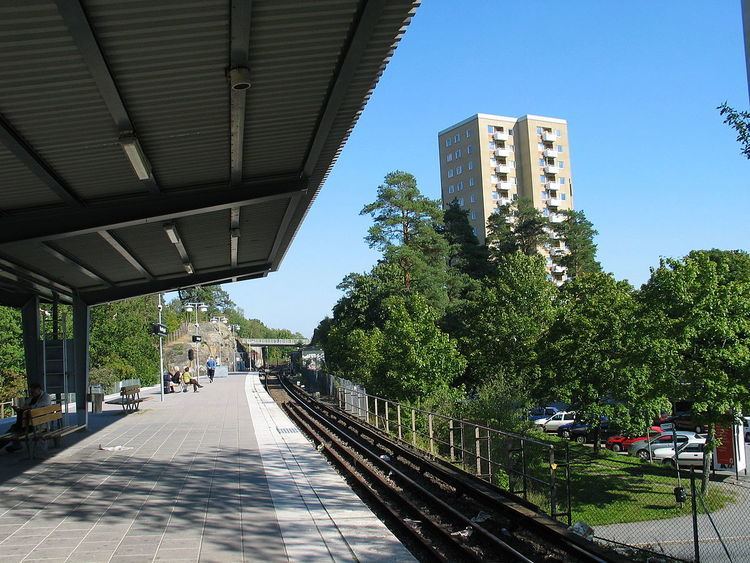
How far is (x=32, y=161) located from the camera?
8.18m

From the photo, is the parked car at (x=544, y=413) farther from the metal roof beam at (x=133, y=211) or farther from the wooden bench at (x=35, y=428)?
the metal roof beam at (x=133, y=211)

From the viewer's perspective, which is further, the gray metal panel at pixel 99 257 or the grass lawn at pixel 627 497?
the grass lawn at pixel 627 497

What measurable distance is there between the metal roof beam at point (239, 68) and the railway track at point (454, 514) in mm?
Result: 5529

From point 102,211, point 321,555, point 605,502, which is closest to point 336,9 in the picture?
point 321,555

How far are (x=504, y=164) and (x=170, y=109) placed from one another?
82.0m

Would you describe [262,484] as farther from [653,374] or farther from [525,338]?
[525,338]

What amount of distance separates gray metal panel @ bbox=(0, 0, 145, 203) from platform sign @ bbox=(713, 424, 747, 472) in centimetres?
2635

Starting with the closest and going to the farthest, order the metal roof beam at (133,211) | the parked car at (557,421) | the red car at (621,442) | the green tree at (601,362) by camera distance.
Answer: the metal roof beam at (133,211) < the green tree at (601,362) < the red car at (621,442) < the parked car at (557,421)

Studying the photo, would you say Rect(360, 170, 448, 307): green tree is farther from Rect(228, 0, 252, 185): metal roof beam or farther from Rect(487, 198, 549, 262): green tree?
Rect(228, 0, 252, 185): metal roof beam

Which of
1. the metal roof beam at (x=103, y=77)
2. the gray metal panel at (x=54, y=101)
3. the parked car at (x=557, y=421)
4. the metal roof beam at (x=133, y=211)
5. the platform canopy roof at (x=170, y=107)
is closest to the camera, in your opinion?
the metal roof beam at (x=103, y=77)

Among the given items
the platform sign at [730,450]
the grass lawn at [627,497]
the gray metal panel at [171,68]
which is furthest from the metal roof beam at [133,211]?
the platform sign at [730,450]

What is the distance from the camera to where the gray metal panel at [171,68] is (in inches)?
220

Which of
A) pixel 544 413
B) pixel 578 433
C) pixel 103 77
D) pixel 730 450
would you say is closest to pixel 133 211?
pixel 103 77

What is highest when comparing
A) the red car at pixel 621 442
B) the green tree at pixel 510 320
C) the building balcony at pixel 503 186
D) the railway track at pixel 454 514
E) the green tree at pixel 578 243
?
the building balcony at pixel 503 186
